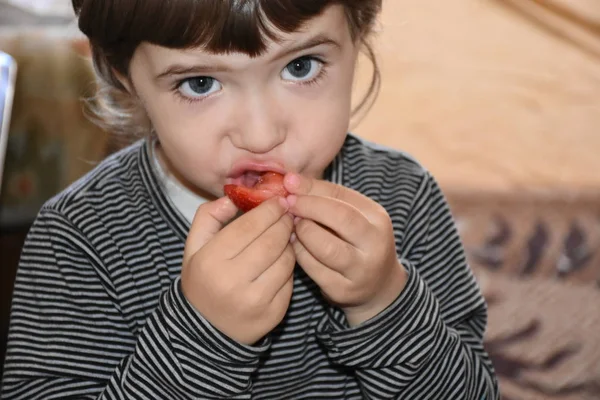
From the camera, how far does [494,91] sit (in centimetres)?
206

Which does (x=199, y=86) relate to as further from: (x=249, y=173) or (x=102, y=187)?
(x=102, y=187)

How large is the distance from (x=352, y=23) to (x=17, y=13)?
1476 mm

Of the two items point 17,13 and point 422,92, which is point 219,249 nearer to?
point 422,92

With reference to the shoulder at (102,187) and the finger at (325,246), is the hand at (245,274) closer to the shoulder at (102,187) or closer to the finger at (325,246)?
the finger at (325,246)

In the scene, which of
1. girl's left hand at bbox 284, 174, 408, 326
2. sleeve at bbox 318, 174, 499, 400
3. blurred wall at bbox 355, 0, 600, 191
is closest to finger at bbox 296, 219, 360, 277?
girl's left hand at bbox 284, 174, 408, 326

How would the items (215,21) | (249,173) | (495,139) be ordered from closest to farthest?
(215,21) < (249,173) < (495,139)

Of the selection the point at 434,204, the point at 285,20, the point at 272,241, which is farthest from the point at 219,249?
the point at 434,204

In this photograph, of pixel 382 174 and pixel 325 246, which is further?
pixel 382 174

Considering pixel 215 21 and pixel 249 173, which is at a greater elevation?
pixel 215 21

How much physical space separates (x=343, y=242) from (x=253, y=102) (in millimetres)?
181

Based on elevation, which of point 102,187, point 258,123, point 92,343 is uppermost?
point 258,123

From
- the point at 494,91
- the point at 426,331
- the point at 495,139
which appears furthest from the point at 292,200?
the point at 494,91

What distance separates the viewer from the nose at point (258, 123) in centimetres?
82

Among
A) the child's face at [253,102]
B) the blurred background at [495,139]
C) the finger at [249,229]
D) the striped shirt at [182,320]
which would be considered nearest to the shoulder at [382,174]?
the striped shirt at [182,320]
